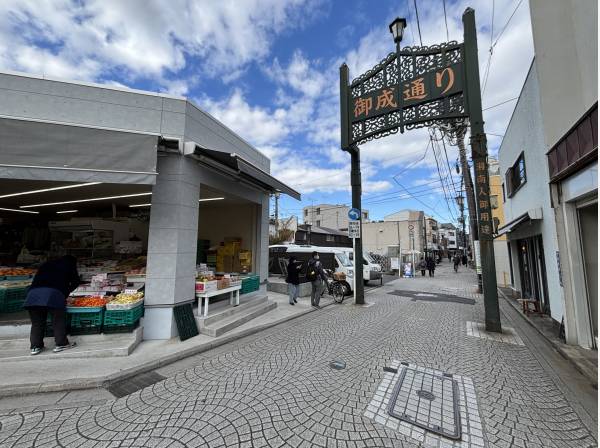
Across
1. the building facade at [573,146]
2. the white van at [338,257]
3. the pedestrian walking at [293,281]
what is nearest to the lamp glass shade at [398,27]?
the building facade at [573,146]

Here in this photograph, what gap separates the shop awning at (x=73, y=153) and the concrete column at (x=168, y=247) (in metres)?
0.76

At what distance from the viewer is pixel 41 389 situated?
10.8ft

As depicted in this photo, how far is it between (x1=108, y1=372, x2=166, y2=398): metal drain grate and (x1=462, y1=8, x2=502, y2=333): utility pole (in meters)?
6.62

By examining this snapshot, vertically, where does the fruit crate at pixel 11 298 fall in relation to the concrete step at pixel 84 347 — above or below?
above

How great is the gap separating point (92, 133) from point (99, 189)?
2045 millimetres

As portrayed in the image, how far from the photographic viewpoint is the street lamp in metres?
7.58

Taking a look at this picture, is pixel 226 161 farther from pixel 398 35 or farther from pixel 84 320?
pixel 398 35

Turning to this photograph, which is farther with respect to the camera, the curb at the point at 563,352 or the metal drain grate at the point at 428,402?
the curb at the point at 563,352

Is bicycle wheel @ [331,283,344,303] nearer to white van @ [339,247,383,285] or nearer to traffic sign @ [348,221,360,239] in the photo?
traffic sign @ [348,221,360,239]

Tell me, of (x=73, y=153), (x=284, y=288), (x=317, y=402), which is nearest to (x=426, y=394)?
(x=317, y=402)

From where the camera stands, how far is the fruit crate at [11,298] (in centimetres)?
501

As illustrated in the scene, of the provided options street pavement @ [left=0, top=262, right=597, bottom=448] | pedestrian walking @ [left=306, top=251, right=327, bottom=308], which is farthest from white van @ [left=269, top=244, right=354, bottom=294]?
street pavement @ [left=0, top=262, right=597, bottom=448]

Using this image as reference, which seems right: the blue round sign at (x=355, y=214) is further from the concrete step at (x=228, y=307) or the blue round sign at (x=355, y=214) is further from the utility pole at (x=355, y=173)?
the concrete step at (x=228, y=307)

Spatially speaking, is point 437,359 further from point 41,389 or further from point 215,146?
point 215,146
